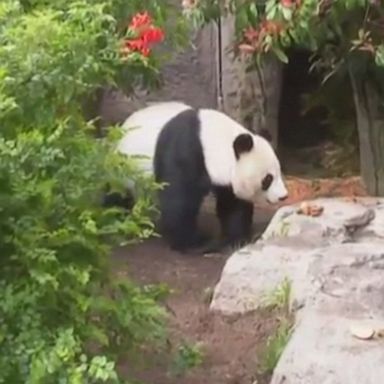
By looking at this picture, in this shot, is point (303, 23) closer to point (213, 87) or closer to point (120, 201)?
point (120, 201)

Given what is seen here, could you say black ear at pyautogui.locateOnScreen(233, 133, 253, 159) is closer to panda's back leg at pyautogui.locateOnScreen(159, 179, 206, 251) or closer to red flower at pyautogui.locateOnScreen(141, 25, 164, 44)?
panda's back leg at pyautogui.locateOnScreen(159, 179, 206, 251)

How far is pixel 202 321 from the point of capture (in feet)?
17.3

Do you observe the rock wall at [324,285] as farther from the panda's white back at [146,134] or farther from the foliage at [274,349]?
the panda's white back at [146,134]

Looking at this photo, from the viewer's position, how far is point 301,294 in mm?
5090

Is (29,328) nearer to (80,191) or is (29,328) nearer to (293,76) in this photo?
(80,191)

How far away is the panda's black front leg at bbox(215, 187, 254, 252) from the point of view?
6.51m

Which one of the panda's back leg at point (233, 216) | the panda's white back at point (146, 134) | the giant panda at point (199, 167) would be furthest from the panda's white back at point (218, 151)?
the panda's white back at point (146, 134)

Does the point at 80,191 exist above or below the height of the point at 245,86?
above

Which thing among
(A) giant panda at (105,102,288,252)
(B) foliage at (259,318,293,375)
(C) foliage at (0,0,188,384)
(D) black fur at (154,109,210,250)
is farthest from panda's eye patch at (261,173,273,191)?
(C) foliage at (0,0,188,384)

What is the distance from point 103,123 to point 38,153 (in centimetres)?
381

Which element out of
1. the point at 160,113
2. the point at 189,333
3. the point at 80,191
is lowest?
the point at 189,333

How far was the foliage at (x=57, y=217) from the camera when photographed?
12.6 feet

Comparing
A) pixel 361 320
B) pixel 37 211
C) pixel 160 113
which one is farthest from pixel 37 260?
pixel 160 113

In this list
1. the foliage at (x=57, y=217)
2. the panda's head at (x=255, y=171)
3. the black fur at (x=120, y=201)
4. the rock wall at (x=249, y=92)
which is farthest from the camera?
the rock wall at (x=249, y=92)
